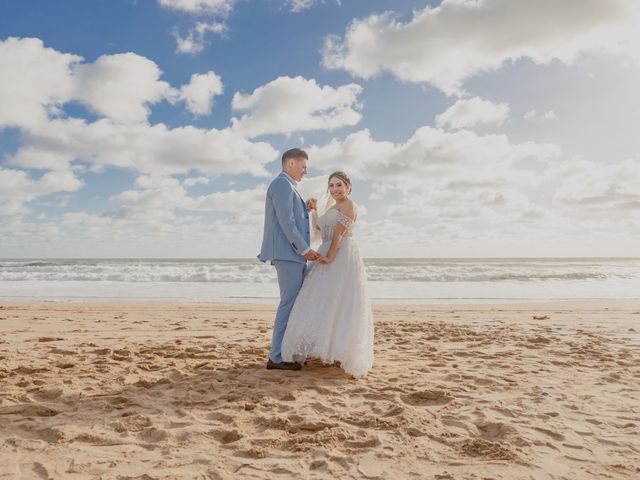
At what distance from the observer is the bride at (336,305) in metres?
4.61

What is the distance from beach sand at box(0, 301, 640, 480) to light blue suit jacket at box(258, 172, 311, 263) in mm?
1203

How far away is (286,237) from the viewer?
480cm

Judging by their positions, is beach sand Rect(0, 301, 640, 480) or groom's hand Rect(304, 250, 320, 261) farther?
groom's hand Rect(304, 250, 320, 261)

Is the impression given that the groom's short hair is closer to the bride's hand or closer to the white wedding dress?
the bride's hand

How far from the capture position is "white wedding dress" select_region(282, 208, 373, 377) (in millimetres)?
4598

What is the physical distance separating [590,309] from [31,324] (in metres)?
12.0

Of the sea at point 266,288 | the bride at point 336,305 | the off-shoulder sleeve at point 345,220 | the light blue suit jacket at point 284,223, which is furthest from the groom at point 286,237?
the sea at point 266,288

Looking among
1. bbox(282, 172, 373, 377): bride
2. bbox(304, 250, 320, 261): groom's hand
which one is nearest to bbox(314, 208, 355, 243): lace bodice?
bbox(282, 172, 373, 377): bride

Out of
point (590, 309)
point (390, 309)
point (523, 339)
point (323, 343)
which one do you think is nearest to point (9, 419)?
point (323, 343)

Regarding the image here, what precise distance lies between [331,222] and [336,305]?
0.85 metres

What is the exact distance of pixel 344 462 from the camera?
105 inches

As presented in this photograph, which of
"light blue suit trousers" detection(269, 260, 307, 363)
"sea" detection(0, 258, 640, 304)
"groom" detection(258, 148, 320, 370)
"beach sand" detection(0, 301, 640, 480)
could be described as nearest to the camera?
"beach sand" detection(0, 301, 640, 480)

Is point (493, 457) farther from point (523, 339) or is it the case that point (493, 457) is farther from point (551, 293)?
point (551, 293)

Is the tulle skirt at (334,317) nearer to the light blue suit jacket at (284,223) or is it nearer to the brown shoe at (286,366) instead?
the brown shoe at (286,366)
